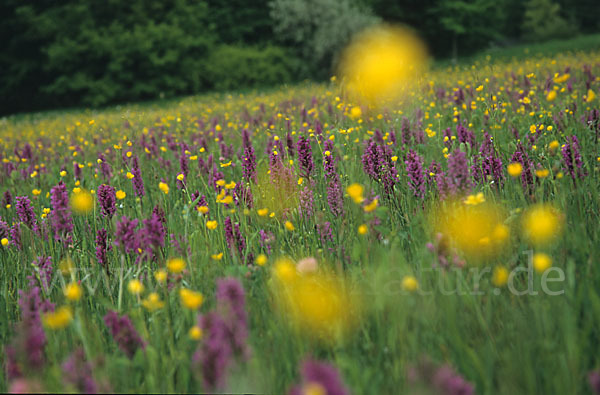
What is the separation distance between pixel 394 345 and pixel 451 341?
0.58 feet

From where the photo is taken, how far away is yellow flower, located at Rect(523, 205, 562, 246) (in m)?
1.57

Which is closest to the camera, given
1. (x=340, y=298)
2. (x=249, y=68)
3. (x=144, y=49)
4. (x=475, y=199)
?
(x=340, y=298)

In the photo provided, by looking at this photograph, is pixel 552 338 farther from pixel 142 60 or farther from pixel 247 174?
pixel 142 60

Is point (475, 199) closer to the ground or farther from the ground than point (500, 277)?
farther from the ground

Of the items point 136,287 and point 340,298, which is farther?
point 340,298

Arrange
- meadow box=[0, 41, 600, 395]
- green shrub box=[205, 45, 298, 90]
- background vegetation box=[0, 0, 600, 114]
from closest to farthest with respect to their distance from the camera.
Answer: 1. meadow box=[0, 41, 600, 395]
2. background vegetation box=[0, 0, 600, 114]
3. green shrub box=[205, 45, 298, 90]

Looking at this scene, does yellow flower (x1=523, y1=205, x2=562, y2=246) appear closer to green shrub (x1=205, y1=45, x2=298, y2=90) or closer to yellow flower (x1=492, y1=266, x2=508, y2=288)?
yellow flower (x1=492, y1=266, x2=508, y2=288)

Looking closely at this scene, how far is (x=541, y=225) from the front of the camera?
1534 mm

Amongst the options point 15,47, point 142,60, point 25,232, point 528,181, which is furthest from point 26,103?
point 528,181

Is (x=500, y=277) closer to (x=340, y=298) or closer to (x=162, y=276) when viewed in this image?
(x=340, y=298)

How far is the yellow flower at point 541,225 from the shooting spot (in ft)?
5.14

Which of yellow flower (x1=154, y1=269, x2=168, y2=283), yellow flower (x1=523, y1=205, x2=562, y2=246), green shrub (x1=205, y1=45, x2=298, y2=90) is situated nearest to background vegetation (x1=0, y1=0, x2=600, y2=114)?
green shrub (x1=205, y1=45, x2=298, y2=90)

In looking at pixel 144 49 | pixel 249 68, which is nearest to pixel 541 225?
pixel 249 68

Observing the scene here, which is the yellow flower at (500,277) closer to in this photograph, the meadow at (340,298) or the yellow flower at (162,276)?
the meadow at (340,298)
